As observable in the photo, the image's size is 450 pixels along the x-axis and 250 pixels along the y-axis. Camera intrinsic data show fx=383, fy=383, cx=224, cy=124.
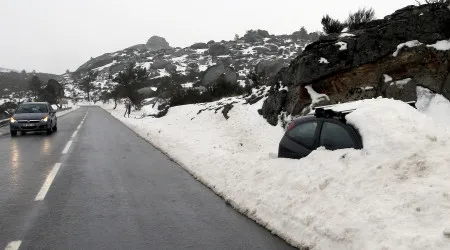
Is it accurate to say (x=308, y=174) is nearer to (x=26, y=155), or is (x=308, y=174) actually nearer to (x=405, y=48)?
(x=405, y=48)

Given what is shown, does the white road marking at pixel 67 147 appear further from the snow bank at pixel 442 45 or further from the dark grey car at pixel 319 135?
the snow bank at pixel 442 45

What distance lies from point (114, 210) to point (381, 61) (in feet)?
36.0

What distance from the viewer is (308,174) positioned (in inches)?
255

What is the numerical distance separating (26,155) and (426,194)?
12.4 meters

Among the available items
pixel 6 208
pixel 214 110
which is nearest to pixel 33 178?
pixel 6 208

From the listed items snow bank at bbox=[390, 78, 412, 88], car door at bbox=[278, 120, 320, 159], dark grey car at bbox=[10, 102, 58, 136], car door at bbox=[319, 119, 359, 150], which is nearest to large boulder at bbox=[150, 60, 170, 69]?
dark grey car at bbox=[10, 102, 58, 136]

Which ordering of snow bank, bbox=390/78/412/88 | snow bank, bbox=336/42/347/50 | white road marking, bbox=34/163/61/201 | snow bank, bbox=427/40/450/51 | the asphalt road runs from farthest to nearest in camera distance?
snow bank, bbox=336/42/347/50 → snow bank, bbox=390/78/412/88 → snow bank, bbox=427/40/450/51 → white road marking, bbox=34/163/61/201 → the asphalt road

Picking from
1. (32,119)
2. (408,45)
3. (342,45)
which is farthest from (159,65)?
(408,45)

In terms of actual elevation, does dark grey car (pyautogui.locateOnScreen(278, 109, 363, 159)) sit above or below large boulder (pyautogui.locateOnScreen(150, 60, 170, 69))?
below

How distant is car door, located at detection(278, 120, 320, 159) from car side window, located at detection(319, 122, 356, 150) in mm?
181

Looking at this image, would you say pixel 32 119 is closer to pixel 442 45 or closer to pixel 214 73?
pixel 442 45

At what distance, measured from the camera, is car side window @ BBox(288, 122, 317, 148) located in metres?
7.01

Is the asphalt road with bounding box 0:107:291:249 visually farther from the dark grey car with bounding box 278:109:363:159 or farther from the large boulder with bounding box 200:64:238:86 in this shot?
the large boulder with bounding box 200:64:238:86

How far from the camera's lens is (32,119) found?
2014cm
